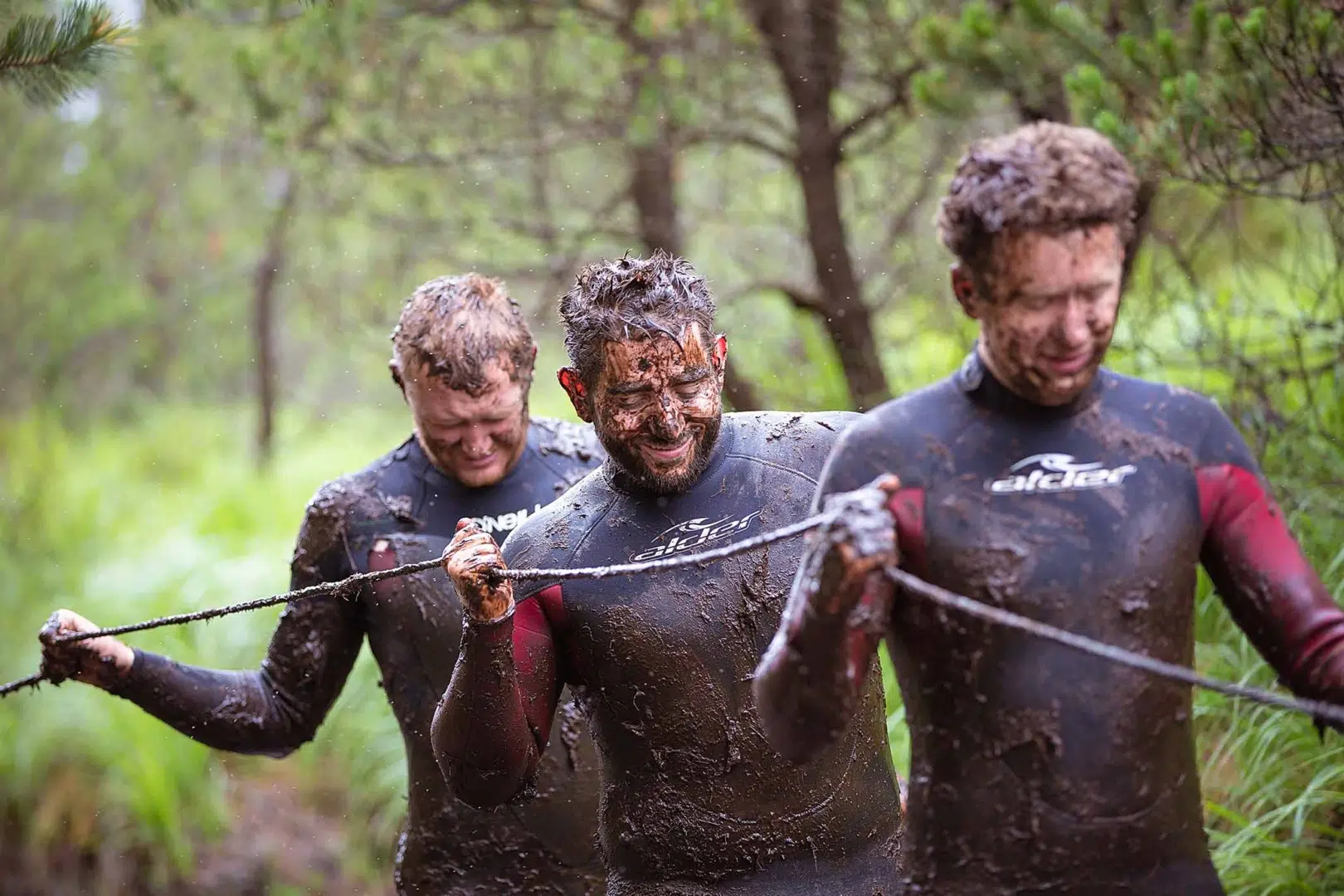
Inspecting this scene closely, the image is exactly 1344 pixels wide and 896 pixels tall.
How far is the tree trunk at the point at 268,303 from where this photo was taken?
11.2 metres

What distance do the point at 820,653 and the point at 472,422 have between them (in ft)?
5.31

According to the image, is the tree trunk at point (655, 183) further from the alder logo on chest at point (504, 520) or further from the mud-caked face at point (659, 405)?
the mud-caked face at point (659, 405)

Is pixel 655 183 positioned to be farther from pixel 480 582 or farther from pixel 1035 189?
pixel 1035 189

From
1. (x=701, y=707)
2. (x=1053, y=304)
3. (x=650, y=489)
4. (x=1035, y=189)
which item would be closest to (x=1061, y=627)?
(x=1053, y=304)

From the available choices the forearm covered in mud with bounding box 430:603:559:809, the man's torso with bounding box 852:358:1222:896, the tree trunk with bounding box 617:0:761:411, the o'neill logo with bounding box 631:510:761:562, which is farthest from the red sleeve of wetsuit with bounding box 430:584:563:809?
the tree trunk with bounding box 617:0:761:411

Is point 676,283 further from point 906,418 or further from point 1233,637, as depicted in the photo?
point 1233,637


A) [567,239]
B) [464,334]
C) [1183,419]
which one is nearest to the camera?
[1183,419]

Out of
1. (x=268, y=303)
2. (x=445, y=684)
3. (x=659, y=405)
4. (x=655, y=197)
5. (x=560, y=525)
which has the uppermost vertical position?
(x=268, y=303)

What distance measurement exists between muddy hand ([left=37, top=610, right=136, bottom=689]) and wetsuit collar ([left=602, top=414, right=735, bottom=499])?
1.34m

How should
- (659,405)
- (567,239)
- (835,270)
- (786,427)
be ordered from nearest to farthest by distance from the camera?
(659,405), (786,427), (835,270), (567,239)

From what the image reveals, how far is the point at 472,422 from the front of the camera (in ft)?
11.4

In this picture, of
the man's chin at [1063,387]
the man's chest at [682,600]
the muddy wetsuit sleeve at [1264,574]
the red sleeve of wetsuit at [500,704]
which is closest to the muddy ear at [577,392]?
the man's chest at [682,600]

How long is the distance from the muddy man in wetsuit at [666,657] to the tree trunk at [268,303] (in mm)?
8342

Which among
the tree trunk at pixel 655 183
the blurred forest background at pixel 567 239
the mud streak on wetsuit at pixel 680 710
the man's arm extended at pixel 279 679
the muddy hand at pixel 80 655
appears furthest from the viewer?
the tree trunk at pixel 655 183
